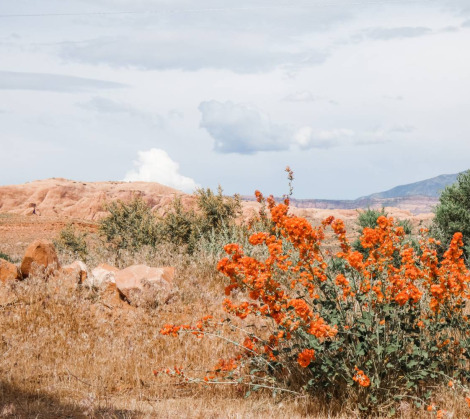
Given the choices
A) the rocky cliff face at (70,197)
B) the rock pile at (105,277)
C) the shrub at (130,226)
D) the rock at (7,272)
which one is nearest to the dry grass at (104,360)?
the rock pile at (105,277)

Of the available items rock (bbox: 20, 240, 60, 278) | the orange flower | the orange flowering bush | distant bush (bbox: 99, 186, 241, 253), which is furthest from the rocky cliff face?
the orange flower

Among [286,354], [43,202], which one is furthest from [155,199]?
[286,354]

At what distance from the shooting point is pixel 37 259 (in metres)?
7.94

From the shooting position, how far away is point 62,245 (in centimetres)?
2127

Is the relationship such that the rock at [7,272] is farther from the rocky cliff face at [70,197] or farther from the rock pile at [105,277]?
the rocky cliff face at [70,197]

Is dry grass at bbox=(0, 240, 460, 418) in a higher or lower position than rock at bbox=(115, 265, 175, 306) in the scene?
lower

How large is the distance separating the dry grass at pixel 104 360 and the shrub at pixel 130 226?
7.43 metres

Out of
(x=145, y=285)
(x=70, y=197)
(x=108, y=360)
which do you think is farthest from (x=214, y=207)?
(x=70, y=197)

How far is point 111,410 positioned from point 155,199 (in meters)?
88.9

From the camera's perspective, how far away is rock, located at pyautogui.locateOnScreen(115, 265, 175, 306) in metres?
7.41

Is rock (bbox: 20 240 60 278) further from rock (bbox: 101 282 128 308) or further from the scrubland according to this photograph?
rock (bbox: 101 282 128 308)

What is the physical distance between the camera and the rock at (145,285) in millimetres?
7414

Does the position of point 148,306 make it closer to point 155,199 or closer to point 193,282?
point 193,282

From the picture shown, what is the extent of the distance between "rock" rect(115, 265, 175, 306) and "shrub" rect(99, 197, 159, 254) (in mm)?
6995
